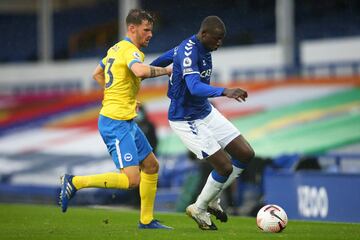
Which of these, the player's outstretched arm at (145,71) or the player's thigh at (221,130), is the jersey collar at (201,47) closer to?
the player's outstretched arm at (145,71)

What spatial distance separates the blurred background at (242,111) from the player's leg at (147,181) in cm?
472

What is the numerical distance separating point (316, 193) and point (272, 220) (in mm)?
4744

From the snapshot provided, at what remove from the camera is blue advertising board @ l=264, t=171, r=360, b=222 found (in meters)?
14.1

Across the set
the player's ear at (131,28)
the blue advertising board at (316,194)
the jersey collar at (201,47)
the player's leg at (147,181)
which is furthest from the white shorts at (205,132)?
the blue advertising board at (316,194)

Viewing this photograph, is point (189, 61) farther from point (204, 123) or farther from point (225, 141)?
point (225, 141)

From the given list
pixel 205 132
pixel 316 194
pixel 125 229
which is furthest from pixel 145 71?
pixel 316 194

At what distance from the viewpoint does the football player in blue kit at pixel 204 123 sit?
9.93 meters

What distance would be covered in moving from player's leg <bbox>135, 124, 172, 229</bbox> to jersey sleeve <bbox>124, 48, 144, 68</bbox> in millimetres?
807

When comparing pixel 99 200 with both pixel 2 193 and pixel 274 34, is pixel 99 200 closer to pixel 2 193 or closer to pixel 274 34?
pixel 2 193

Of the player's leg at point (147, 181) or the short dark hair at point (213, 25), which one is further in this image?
the player's leg at point (147, 181)

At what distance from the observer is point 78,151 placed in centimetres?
2452

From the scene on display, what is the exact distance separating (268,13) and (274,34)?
7.85 ft

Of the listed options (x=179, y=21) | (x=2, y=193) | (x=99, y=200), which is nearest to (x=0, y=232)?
(x=99, y=200)

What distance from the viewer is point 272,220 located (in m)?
9.94
